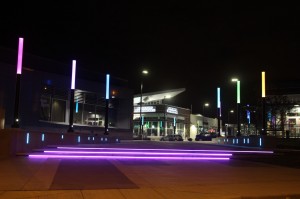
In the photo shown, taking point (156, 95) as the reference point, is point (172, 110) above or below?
below

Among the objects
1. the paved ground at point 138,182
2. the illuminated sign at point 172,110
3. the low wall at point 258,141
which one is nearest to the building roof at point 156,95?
the illuminated sign at point 172,110

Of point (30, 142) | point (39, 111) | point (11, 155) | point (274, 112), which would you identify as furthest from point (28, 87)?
point (274, 112)

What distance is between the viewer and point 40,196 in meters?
9.10

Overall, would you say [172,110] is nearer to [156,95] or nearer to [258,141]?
[156,95]

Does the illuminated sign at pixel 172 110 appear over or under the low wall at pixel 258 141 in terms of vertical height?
over

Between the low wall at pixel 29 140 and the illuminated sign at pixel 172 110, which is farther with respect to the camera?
the illuminated sign at pixel 172 110

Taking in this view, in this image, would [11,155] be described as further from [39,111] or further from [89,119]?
[89,119]

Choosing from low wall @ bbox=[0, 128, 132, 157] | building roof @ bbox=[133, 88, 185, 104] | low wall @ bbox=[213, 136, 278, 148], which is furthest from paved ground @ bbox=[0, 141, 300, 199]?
building roof @ bbox=[133, 88, 185, 104]

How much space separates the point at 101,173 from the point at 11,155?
23.7 ft

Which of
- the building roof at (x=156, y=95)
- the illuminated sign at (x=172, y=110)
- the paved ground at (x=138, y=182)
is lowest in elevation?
the paved ground at (x=138, y=182)

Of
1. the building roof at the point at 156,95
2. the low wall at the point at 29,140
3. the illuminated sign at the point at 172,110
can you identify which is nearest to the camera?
the low wall at the point at 29,140

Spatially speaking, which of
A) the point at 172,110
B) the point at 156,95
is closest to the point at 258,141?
the point at 172,110

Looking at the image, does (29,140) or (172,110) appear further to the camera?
(172,110)

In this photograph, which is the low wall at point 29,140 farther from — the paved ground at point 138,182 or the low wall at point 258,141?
the low wall at point 258,141
